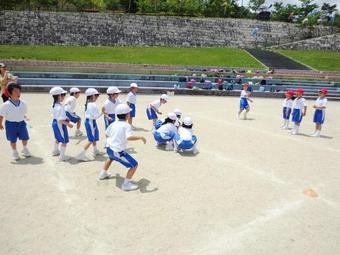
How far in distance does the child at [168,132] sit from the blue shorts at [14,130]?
11.5ft

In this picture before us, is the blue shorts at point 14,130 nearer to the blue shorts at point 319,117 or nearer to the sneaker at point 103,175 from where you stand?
the sneaker at point 103,175

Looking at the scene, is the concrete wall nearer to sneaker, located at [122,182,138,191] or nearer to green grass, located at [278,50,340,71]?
green grass, located at [278,50,340,71]

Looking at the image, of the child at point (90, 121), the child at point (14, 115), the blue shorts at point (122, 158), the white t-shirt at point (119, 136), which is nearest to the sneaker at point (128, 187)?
the blue shorts at point (122, 158)

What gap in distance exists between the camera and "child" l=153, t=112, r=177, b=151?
9047 millimetres

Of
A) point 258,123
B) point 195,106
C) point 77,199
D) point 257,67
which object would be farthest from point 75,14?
point 77,199

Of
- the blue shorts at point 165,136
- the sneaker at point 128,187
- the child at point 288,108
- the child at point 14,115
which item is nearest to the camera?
the sneaker at point 128,187

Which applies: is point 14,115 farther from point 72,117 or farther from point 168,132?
point 168,132

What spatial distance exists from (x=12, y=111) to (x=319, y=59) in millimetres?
40960

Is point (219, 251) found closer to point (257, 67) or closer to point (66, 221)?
point (66, 221)

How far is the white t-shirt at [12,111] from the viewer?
24.2 ft

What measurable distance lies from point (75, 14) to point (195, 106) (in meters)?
34.6

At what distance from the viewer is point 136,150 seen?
907cm

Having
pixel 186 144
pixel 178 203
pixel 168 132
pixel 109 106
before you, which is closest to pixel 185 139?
pixel 186 144

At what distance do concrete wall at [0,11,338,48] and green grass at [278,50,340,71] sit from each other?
787cm
